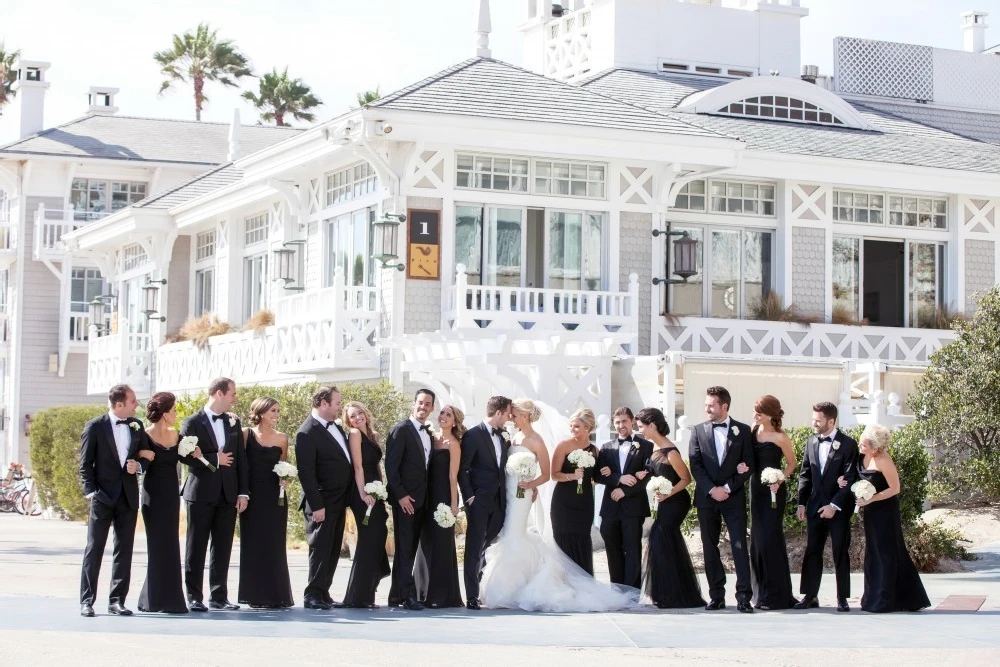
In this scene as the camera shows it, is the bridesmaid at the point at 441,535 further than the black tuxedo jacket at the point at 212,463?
Yes

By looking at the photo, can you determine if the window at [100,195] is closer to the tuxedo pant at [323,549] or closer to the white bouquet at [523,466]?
the tuxedo pant at [323,549]

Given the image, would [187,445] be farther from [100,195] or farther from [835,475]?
[100,195]

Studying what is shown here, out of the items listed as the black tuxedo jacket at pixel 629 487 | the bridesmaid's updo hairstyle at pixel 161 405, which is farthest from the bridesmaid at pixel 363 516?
the black tuxedo jacket at pixel 629 487

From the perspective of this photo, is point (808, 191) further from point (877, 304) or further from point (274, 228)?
point (274, 228)

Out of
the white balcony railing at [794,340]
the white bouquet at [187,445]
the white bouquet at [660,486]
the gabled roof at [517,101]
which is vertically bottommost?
the white bouquet at [660,486]

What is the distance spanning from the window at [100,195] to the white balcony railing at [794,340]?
2058 centimetres

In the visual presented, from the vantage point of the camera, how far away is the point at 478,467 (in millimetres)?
13398

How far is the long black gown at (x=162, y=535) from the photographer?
12211 mm

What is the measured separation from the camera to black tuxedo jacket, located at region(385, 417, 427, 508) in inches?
516

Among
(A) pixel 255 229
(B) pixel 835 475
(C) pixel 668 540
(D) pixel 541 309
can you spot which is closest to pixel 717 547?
(C) pixel 668 540

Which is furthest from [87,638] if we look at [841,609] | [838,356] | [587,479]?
[838,356]

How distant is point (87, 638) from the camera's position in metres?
10.5

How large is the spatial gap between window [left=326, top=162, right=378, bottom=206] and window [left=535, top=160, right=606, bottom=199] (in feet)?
7.97

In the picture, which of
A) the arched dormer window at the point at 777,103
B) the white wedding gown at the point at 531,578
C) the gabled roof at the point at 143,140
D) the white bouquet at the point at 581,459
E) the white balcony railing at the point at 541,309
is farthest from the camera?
the gabled roof at the point at 143,140
